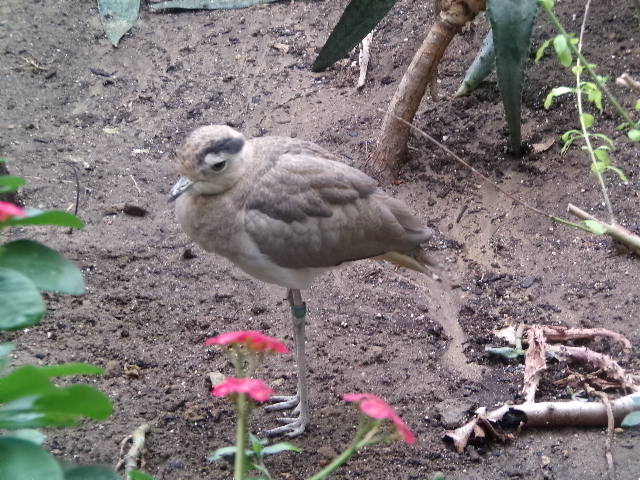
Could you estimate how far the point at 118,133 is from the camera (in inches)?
188

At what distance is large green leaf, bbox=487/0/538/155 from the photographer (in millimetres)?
3340

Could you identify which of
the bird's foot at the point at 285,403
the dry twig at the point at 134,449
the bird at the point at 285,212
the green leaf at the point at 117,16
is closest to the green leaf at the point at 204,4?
the green leaf at the point at 117,16

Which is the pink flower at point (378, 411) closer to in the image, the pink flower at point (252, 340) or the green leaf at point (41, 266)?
the pink flower at point (252, 340)

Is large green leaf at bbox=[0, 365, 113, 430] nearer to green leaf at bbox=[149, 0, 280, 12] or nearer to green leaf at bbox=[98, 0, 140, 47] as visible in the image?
green leaf at bbox=[98, 0, 140, 47]

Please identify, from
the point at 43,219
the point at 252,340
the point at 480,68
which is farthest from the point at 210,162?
the point at 480,68

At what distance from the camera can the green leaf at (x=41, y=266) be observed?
5.02 ft

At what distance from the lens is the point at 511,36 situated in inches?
133

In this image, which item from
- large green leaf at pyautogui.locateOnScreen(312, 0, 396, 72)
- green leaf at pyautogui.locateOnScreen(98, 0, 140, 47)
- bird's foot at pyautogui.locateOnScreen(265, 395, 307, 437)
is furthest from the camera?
green leaf at pyautogui.locateOnScreen(98, 0, 140, 47)

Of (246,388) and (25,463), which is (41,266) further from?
(246,388)

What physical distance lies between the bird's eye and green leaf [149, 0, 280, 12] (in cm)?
342

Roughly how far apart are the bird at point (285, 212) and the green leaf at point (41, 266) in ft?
3.67

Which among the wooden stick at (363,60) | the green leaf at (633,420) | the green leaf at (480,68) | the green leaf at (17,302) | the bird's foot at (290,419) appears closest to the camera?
the green leaf at (17,302)

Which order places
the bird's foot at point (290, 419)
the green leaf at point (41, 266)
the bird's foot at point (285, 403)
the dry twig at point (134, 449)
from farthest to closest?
the bird's foot at point (285, 403), the bird's foot at point (290, 419), the dry twig at point (134, 449), the green leaf at point (41, 266)

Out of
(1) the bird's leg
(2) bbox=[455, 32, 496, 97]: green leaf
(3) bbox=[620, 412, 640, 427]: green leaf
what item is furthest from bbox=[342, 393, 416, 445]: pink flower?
(2) bbox=[455, 32, 496, 97]: green leaf
